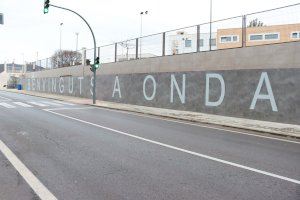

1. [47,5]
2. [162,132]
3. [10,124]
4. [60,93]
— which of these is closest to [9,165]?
[162,132]

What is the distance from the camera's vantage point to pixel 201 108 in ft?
72.7

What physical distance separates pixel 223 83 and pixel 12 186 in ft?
50.6

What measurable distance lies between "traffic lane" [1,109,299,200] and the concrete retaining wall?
8714mm

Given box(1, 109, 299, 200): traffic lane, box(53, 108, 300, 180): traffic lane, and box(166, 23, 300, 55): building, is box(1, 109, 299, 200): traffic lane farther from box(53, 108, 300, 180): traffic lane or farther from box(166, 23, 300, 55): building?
box(166, 23, 300, 55): building

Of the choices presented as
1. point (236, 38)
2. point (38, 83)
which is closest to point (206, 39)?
point (236, 38)

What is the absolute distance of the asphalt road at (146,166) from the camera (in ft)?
19.9

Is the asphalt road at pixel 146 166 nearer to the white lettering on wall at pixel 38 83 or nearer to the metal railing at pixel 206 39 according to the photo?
the metal railing at pixel 206 39

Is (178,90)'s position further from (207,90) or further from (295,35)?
(295,35)

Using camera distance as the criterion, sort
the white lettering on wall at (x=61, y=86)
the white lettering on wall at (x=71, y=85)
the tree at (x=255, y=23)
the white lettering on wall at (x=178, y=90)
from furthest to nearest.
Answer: the white lettering on wall at (x=61, y=86) < the white lettering on wall at (x=71, y=85) < the white lettering on wall at (x=178, y=90) < the tree at (x=255, y=23)

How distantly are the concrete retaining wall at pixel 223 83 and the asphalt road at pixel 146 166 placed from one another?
4.92 m

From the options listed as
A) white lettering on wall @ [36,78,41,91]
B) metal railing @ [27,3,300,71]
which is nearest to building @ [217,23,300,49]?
metal railing @ [27,3,300,71]

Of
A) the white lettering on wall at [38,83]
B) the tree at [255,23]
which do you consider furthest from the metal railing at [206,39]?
the white lettering on wall at [38,83]

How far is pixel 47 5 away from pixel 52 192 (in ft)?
77.5

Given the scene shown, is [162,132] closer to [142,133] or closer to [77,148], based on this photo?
[142,133]
